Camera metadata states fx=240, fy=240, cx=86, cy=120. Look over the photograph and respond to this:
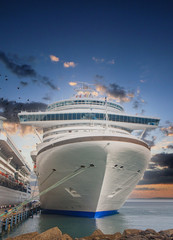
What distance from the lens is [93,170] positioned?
2034 cm

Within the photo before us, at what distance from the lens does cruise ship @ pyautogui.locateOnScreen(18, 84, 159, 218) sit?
63.7ft

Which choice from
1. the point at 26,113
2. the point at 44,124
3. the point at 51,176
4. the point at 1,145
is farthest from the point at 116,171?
the point at 1,145

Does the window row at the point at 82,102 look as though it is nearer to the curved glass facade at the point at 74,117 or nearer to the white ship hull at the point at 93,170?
the curved glass facade at the point at 74,117

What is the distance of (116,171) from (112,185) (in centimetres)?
179

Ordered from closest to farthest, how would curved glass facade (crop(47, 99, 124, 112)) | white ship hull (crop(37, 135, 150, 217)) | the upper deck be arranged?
white ship hull (crop(37, 135, 150, 217)) < the upper deck < curved glass facade (crop(47, 99, 124, 112))

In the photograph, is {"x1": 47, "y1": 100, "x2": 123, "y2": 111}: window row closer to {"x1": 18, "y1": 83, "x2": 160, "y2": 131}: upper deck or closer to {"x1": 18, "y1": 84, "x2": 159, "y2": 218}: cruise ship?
{"x1": 18, "y1": 83, "x2": 160, "y2": 131}: upper deck

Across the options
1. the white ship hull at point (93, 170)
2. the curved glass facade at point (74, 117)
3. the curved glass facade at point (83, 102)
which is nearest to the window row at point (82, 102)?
the curved glass facade at point (83, 102)

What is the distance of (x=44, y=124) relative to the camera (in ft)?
86.7

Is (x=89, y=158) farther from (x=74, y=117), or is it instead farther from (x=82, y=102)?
(x=82, y=102)

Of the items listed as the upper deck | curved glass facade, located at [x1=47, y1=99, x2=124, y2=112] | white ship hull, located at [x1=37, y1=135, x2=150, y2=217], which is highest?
curved glass facade, located at [x1=47, y1=99, x2=124, y2=112]

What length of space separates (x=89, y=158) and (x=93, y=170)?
130 cm

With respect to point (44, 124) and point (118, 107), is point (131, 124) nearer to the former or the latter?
point (118, 107)

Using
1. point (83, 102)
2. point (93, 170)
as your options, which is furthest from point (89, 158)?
point (83, 102)

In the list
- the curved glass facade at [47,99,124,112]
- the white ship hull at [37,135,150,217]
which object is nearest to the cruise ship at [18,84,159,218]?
the white ship hull at [37,135,150,217]
